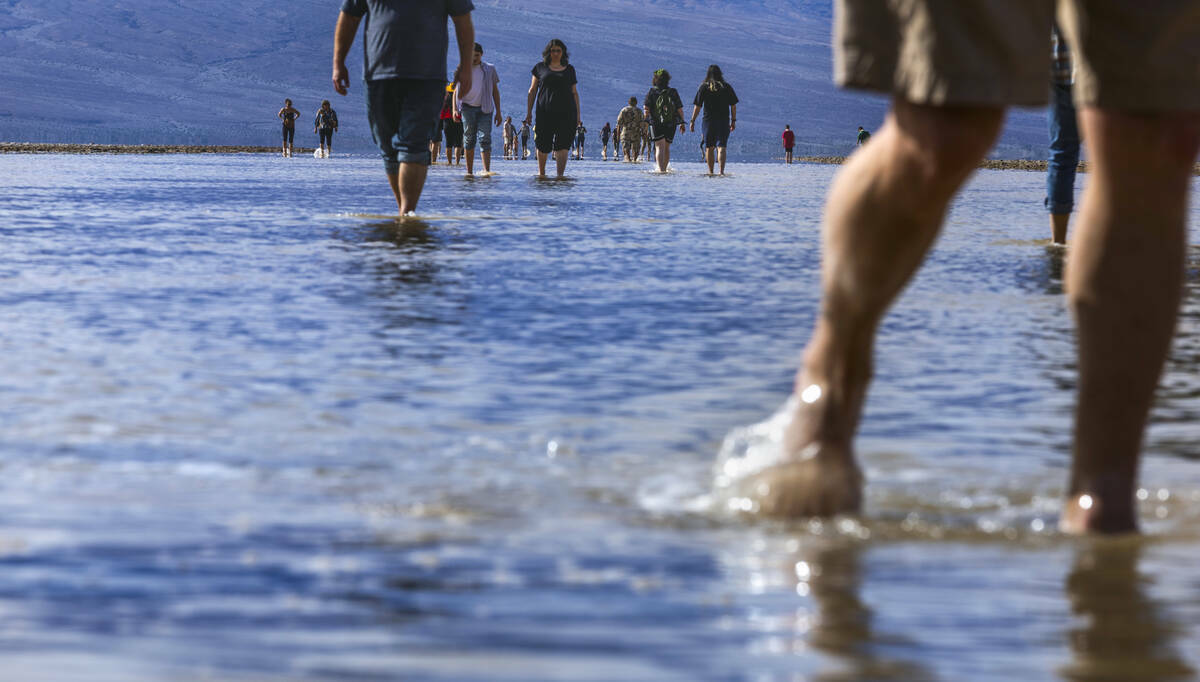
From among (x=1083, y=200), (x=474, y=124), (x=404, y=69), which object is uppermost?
(x=404, y=69)

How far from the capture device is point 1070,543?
93.8 inches

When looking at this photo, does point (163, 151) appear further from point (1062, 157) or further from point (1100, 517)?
point (1100, 517)

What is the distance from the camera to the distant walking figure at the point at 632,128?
42.1 m

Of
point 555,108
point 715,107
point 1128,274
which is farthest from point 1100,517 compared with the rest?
point 715,107

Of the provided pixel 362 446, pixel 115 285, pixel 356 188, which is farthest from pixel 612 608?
pixel 356 188

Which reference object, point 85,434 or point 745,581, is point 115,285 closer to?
point 85,434

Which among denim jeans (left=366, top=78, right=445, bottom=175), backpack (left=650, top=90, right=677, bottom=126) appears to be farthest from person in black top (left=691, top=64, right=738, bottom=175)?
denim jeans (left=366, top=78, right=445, bottom=175)

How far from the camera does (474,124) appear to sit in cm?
2122

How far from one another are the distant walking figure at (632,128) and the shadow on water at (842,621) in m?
39.4

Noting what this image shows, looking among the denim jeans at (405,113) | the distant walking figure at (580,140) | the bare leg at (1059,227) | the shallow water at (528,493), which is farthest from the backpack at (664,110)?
the distant walking figure at (580,140)

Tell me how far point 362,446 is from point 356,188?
14.0 metres

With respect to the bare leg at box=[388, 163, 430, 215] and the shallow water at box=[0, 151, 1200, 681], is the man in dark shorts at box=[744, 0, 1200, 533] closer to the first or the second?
the shallow water at box=[0, 151, 1200, 681]

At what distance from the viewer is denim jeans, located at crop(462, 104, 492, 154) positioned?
69.6ft

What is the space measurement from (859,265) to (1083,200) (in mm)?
320
